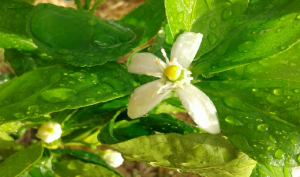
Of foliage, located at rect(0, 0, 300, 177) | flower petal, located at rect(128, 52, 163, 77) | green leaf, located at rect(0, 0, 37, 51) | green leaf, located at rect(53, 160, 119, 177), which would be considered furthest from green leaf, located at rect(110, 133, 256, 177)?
green leaf, located at rect(0, 0, 37, 51)

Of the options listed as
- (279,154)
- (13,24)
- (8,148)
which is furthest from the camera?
(8,148)

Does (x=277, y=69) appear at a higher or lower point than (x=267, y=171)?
higher

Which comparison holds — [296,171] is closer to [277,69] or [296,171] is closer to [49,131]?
[277,69]

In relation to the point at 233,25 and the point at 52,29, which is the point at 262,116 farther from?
the point at 52,29

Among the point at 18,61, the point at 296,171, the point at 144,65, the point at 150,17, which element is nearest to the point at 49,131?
the point at 18,61

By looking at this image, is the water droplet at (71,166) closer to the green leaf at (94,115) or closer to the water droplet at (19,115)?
the green leaf at (94,115)

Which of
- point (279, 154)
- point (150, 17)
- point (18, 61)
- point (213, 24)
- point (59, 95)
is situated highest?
point (150, 17)

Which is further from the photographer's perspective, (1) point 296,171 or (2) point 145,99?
(1) point 296,171

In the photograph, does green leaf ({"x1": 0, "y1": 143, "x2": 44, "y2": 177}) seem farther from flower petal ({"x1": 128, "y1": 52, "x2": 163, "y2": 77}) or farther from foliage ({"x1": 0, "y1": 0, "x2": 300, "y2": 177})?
flower petal ({"x1": 128, "y1": 52, "x2": 163, "y2": 77})
